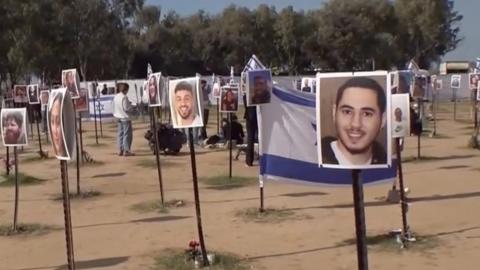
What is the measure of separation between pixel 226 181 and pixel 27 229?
509cm

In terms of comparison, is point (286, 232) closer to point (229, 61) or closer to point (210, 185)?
point (210, 185)

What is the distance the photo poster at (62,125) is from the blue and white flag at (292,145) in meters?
4.68

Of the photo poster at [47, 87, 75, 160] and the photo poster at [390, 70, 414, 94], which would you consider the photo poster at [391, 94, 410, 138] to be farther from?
the photo poster at [47, 87, 75, 160]

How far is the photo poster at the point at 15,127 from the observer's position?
1042 centimetres

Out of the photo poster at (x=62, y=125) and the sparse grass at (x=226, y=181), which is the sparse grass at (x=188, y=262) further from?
the sparse grass at (x=226, y=181)

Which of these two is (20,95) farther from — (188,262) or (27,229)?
(188,262)

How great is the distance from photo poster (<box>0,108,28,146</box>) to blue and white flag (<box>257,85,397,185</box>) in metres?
3.22

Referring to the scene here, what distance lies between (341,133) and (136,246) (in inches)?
196

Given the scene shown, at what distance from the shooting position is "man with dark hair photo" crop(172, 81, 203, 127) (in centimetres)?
834

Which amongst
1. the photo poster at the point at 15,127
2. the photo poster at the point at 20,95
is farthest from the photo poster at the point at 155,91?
the photo poster at the point at 20,95

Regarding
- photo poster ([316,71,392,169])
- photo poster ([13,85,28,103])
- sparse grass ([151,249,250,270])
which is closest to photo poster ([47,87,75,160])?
sparse grass ([151,249,250,270])

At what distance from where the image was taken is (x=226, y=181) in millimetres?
14883

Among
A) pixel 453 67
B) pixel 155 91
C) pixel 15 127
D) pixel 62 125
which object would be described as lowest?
pixel 15 127

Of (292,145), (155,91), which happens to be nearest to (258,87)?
(292,145)
